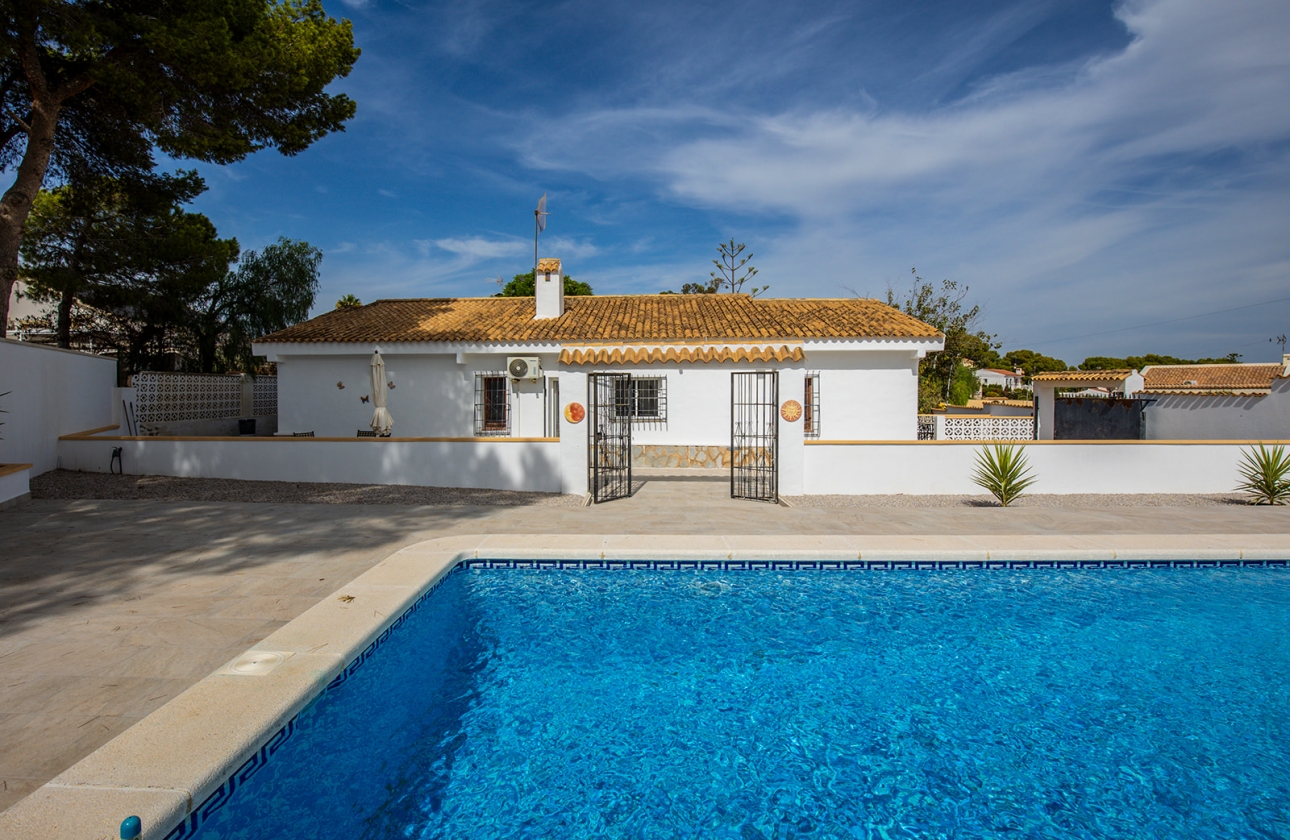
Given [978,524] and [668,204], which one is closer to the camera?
[978,524]

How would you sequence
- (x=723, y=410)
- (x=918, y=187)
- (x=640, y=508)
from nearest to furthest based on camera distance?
(x=640, y=508), (x=723, y=410), (x=918, y=187)

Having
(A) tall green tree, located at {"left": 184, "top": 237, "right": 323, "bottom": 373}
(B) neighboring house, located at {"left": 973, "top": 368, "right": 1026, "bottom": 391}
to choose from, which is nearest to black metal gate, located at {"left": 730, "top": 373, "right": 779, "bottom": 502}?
(A) tall green tree, located at {"left": 184, "top": 237, "right": 323, "bottom": 373}

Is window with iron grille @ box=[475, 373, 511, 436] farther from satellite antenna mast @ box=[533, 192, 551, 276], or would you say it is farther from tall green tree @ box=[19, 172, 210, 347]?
tall green tree @ box=[19, 172, 210, 347]

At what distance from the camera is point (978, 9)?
1397 cm

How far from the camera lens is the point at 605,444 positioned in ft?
41.5

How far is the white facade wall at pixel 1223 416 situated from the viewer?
17.0m

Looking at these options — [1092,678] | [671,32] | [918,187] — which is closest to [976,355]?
[918,187]

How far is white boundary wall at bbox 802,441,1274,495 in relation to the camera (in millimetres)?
11758

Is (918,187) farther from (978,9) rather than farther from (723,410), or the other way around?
(723,410)

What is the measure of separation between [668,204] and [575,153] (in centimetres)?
A: 901

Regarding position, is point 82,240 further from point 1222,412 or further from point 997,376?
point 997,376

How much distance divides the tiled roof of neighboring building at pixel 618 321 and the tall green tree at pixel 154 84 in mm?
5164

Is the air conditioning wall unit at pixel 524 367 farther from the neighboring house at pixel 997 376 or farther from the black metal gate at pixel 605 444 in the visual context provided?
the neighboring house at pixel 997 376

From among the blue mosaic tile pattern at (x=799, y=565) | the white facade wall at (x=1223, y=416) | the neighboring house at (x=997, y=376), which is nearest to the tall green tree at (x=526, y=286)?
the white facade wall at (x=1223, y=416)
